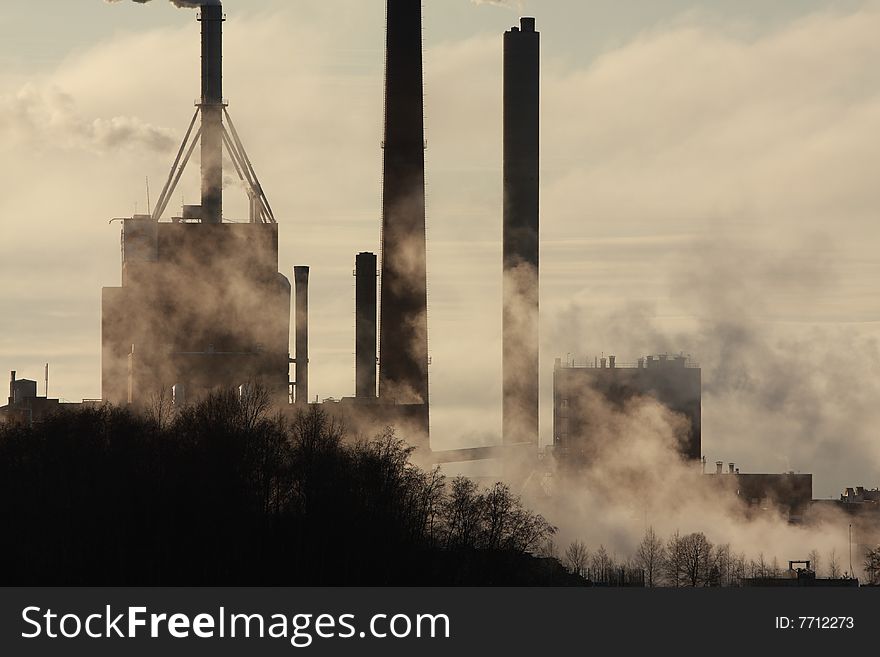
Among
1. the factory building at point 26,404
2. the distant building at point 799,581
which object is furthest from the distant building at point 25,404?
the distant building at point 799,581

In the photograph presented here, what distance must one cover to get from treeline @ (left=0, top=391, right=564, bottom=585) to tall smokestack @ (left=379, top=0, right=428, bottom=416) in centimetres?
977

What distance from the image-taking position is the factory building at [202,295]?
6962cm

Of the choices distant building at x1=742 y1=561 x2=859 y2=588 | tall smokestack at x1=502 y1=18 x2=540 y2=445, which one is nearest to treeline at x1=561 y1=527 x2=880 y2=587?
distant building at x1=742 y1=561 x2=859 y2=588

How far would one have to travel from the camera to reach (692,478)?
8175 cm

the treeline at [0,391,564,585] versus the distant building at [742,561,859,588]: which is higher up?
the treeline at [0,391,564,585]

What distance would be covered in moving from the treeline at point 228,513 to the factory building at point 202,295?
1394 centimetres

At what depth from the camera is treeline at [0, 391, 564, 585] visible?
4478 centimetres

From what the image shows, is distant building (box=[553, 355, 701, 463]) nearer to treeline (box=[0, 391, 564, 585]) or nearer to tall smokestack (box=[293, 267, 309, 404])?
tall smokestack (box=[293, 267, 309, 404])

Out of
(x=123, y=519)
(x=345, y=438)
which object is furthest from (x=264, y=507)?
(x=345, y=438)

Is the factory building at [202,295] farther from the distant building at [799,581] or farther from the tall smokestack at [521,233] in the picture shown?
the distant building at [799,581]

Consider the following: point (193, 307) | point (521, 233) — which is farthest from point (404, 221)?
point (193, 307)

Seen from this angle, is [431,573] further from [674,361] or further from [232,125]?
[674,361]

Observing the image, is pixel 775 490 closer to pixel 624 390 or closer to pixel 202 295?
pixel 624 390

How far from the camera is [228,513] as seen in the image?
46.8m
